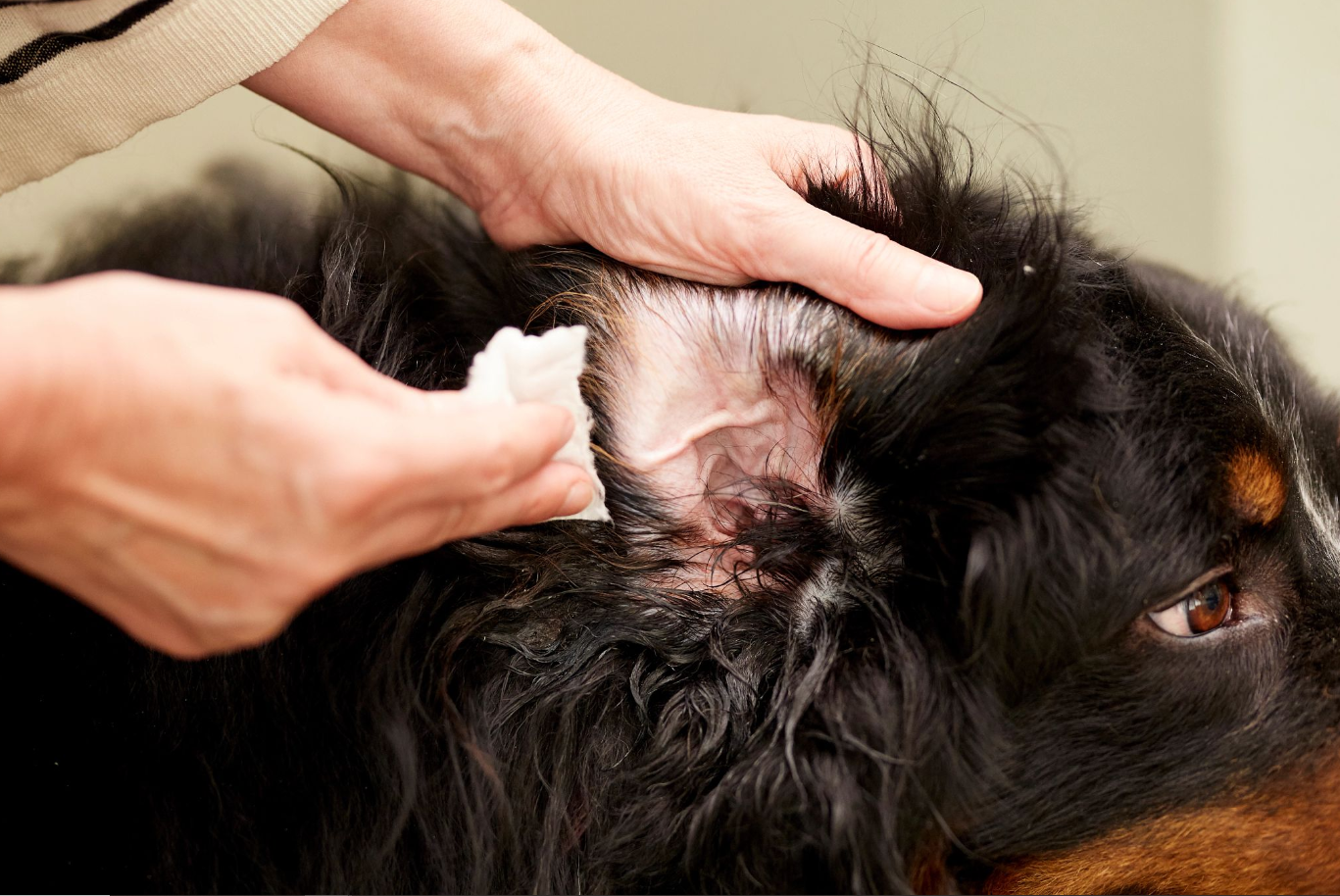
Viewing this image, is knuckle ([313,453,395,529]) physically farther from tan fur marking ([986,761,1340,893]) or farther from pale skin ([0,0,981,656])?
tan fur marking ([986,761,1340,893])

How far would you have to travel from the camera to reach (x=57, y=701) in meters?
1.08

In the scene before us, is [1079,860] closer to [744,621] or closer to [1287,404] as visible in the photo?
[744,621]

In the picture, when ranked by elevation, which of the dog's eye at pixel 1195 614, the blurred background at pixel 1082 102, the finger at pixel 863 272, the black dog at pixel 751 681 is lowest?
the black dog at pixel 751 681

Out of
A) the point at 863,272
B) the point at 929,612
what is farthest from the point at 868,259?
the point at 929,612

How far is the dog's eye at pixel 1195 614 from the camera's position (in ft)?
3.59

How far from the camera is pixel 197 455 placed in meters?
0.59

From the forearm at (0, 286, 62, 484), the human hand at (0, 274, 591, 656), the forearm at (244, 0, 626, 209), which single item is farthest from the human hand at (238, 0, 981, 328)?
the forearm at (0, 286, 62, 484)

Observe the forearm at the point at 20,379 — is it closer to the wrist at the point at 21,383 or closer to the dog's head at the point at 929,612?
the wrist at the point at 21,383

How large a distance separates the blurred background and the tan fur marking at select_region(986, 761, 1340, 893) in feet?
3.38

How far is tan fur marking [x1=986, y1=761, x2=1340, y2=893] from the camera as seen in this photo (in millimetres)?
1093

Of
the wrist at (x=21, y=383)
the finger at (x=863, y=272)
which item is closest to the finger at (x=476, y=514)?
the wrist at (x=21, y=383)

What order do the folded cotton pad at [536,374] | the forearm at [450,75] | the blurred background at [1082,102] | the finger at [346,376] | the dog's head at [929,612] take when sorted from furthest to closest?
the blurred background at [1082,102], the forearm at [450,75], the dog's head at [929,612], the folded cotton pad at [536,374], the finger at [346,376]

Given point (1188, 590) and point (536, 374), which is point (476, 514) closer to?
point (536, 374)

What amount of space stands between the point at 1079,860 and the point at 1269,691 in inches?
11.6
